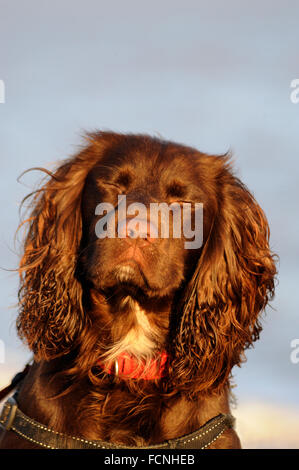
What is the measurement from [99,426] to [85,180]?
167 cm

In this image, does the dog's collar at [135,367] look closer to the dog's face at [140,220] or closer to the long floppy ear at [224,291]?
the long floppy ear at [224,291]

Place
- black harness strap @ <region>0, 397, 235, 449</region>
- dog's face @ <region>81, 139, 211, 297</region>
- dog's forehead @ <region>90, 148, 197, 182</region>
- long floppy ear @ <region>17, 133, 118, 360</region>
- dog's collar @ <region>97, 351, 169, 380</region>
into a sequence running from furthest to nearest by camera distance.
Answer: dog's forehead @ <region>90, 148, 197, 182</region>
long floppy ear @ <region>17, 133, 118, 360</region>
dog's collar @ <region>97, 351, 169, 380</region>
dog's face @ <region>81, 139, 211, 297</region>
black harness strap @ <region>0, 397, 235, 449</region>

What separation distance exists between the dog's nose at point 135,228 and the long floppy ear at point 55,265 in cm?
67

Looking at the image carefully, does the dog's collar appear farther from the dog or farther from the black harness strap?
the black harness strap

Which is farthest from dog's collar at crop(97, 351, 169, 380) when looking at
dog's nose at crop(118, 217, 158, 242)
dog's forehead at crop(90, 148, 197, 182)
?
dog's forehead at crop(90, 148, 197, 182)

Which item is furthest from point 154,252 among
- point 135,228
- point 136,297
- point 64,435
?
point 64,435

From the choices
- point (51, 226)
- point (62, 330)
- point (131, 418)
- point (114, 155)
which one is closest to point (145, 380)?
point (131, 418)

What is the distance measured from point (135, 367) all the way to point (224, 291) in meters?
0.83

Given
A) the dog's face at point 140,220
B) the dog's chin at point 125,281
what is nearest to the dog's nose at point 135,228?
the dog's face at point 140,220

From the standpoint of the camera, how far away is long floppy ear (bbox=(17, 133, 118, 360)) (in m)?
4.07

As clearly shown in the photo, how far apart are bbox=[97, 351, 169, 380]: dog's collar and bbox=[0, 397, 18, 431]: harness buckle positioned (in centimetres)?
56

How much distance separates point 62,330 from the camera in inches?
157

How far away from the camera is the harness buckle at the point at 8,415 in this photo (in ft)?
12.2
